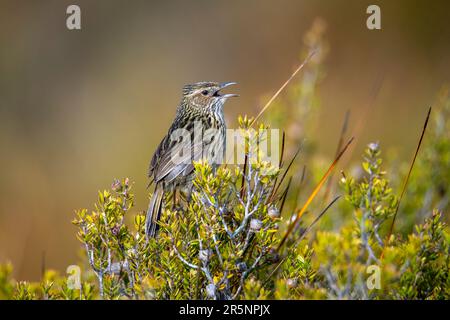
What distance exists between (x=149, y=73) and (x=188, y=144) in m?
6.92

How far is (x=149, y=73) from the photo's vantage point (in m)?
11.3

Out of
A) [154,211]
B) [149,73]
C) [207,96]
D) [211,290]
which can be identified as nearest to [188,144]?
[207,96]

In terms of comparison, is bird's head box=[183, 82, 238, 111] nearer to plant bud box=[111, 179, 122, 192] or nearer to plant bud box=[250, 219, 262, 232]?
plant bud box=[111, 179, 122, 192]

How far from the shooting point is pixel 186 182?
4.50m

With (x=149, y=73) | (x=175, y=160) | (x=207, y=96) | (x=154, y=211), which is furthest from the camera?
(x=149, y=73)

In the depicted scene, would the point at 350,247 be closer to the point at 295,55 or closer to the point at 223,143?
the point at 223,143

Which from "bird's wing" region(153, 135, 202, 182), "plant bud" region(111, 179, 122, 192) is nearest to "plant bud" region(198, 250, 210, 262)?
"plant bud" region(111, 179, 122, 192)

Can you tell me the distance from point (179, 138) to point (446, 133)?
2.65 metres

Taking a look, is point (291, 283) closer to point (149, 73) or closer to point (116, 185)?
point (116, 185)

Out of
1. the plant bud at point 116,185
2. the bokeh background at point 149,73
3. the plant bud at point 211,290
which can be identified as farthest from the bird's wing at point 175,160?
the bokeh background at point 149,73

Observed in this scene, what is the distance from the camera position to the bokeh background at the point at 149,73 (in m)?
9.31

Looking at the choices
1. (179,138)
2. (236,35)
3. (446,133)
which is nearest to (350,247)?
(179,138)

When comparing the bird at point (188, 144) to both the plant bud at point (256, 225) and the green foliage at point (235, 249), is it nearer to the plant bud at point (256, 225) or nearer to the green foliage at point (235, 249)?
the green foliage at point (235, 249)
